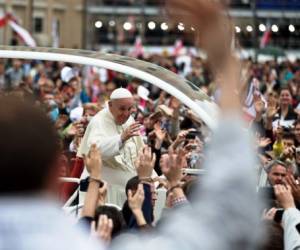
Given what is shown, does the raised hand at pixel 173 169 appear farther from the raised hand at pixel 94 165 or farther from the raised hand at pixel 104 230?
the raised hand at pixel 94 165

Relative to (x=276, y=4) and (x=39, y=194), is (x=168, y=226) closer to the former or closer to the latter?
(x=39, y=194)

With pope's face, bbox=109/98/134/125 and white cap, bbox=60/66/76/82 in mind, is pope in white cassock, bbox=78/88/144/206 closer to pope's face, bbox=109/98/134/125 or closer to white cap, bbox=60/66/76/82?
pope's face, bbox=109/98/134/125

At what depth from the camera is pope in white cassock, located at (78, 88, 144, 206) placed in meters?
9.26

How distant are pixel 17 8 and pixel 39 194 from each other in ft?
197

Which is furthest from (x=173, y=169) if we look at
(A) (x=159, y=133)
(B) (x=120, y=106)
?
(A) (x=159, y=133)

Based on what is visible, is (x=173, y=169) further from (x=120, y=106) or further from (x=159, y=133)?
(x=159, y=133)

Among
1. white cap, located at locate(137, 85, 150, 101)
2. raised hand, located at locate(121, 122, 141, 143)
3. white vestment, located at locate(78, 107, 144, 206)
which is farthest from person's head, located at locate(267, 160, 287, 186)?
white cap, located at locate(137, 85, 150, 101)

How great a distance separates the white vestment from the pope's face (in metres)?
0.04

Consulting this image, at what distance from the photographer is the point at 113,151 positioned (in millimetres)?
9328

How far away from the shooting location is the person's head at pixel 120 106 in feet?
32.6

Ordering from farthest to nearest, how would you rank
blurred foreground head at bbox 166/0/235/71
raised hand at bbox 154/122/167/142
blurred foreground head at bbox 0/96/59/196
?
1. raised hand at bbox 154/122/167/142
2. blurred foreground head at bbox 166/0/235/71
3. blurred foreground head at bbox 0/96/59/196

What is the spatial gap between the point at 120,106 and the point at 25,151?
A: 291 inches

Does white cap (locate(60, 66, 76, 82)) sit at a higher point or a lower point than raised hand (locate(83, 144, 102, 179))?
higher

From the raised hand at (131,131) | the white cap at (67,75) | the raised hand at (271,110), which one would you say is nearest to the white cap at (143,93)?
the white cap at (67,75)
